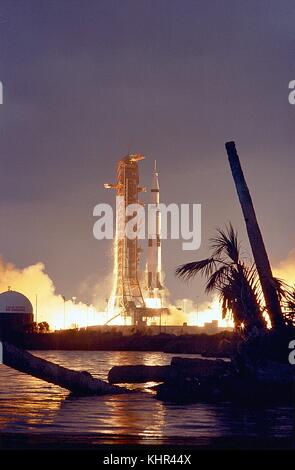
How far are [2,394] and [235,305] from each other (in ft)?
45.9

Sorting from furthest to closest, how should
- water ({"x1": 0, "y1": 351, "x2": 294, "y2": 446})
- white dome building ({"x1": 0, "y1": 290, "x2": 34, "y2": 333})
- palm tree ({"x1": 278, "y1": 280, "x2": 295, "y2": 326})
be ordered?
1. white dome building ({"x1": 0, "y1": 290, "x2": 34, "y2": 333})
2. palm tree ({"x1": 278, "y1": 280, "x2": 295, "y2": 326})
3. water ({"x1": 0, "y1": 351, "x2": 294, "y2": 446})

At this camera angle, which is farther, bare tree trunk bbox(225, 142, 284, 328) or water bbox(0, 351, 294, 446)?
bare tree trunk bbox(225, 142, 284, 328)

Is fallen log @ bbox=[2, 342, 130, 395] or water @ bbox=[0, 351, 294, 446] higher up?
fallen log @ bbox=[2, 342, 130, 395]

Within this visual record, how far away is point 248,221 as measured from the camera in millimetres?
36406

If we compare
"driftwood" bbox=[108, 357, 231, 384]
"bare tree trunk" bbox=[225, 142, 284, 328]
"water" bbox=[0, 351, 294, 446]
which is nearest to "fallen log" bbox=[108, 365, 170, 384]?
"driftwood" bbox=[108, 357, 231, 384]

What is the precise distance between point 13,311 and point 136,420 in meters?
155

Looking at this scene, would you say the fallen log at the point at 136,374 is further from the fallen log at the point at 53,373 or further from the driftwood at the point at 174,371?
the fallen log at the point at 53,373

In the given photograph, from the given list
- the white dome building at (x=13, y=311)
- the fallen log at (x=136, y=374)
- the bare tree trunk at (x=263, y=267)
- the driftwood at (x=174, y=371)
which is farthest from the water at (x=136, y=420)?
the white dome building at (x=13, y=311)

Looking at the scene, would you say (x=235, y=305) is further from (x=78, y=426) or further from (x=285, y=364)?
(x=78, y=426)

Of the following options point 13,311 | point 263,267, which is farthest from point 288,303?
point 13,311

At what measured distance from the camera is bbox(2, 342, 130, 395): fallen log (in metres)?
38.5

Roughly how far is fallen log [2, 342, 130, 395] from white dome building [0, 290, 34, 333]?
142253 millimetres

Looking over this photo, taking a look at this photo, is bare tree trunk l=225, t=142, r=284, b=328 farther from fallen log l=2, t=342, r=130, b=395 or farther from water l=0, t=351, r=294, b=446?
fallen log l=2, t=342, r=130, b=395

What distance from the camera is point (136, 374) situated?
4475cm
